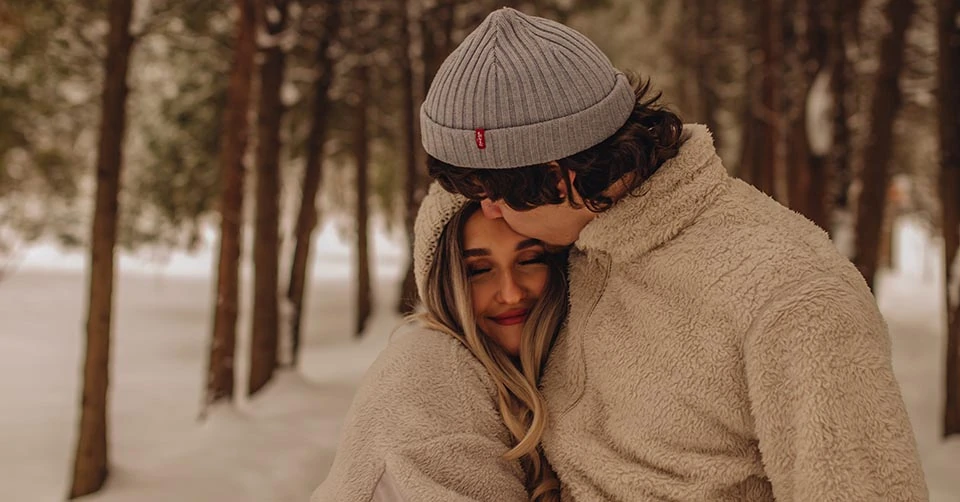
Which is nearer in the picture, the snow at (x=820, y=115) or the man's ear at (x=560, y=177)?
the man's ear at (x=560, y=177)

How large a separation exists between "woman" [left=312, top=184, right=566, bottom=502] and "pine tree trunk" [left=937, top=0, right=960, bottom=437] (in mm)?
5111

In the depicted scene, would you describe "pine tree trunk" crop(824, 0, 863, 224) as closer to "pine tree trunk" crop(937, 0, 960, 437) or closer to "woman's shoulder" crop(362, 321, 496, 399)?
"pine tree trunk" crop(937, 0, 960, 437)

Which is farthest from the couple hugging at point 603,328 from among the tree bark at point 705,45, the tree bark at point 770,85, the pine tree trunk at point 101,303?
the tree bark at point 705,45

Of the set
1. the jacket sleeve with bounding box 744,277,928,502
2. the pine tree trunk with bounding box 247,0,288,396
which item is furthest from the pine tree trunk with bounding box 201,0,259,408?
the jacket sleeve with bounding box 744,277,928,502

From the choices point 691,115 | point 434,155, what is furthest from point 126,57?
point 691,115

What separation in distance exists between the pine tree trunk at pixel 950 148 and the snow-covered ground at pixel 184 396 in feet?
1.16

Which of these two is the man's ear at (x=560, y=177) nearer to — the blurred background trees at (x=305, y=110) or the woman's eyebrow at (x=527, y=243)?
the woman's eyebrow at (x=527, y=243)

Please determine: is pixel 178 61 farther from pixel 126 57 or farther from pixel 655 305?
pixel 655 305

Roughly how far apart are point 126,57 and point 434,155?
5.29m

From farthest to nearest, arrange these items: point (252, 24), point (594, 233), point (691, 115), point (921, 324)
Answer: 1. point (691, 115)
2. point (921, 324)
3. point (252, 24)
4. point (594, 233)

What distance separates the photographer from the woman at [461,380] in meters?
1.97

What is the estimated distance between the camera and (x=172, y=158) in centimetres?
1300

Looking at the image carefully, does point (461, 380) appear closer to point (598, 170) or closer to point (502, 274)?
point (502, 274)

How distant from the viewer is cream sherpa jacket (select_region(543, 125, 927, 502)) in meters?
1.54
